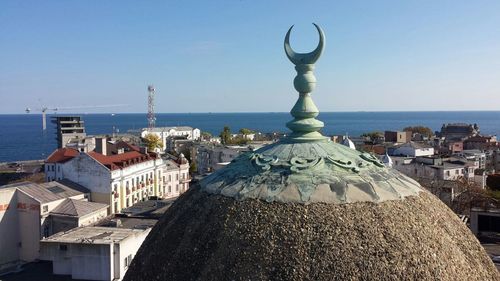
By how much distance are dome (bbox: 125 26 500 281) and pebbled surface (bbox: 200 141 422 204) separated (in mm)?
20

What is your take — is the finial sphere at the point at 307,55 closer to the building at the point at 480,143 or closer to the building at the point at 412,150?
the building at the point at 412,150

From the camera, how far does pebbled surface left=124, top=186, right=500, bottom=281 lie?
7.61 m

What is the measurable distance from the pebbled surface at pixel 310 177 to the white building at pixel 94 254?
75.5 ft

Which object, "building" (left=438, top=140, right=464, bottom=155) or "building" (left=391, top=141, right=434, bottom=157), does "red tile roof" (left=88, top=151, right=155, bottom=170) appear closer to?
"building" (left=391, top=141, right=434, bottom=157)

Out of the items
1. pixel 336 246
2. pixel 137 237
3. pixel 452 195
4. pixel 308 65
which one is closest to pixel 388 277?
pixel 336 246

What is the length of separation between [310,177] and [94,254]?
25.4 metres

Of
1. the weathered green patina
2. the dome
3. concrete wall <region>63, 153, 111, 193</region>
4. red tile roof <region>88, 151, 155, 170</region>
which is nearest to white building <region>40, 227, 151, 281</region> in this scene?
concrete wall <region>63, 153, 111, 193</region>

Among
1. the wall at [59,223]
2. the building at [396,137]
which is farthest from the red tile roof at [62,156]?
the building at [396,137]

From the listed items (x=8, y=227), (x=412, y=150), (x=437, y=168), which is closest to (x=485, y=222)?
(x=437, y=168)

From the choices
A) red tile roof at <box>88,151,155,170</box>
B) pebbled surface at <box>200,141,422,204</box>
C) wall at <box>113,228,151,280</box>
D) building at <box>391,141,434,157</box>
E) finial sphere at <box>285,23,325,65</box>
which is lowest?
wall at <box>113,228,151,280</box>

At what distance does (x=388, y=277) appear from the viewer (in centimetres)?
754

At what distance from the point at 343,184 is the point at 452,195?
154ft

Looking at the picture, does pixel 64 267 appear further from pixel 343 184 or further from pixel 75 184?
pixel 343 184

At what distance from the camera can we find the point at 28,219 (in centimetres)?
4144
